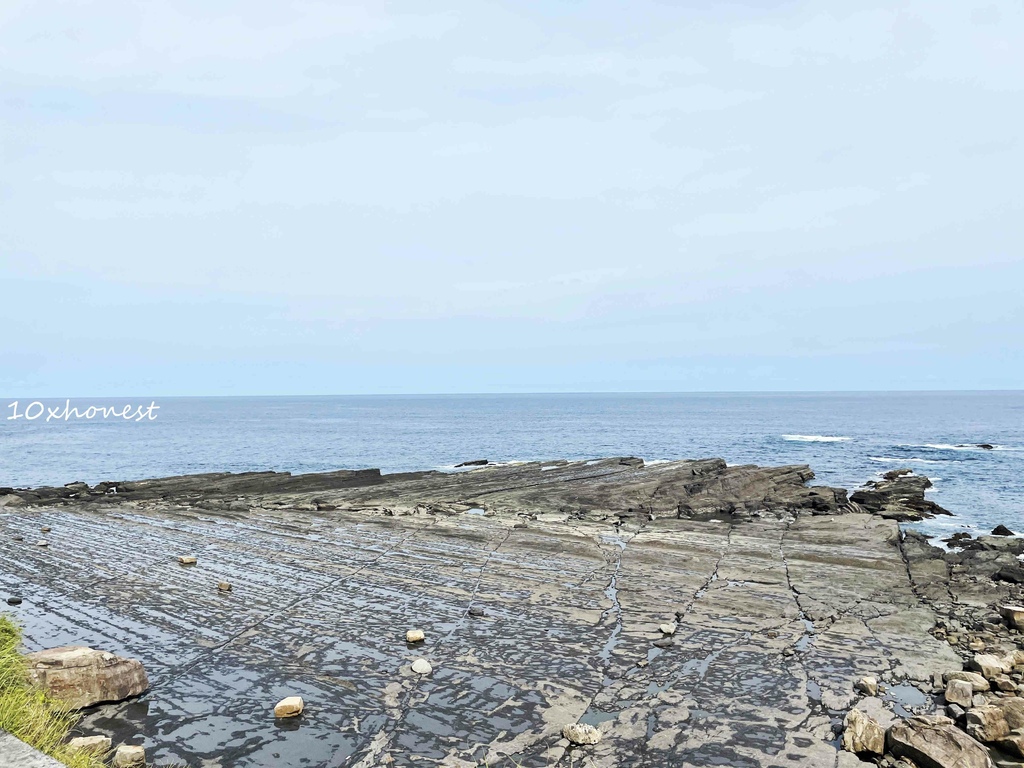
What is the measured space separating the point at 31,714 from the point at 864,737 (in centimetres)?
1002

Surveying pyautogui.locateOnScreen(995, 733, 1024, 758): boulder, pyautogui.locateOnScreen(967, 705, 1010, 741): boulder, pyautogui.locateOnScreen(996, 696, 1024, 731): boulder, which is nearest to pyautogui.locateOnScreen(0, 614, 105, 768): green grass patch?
pyautogui.locateOnScreen(967, 705, 1010, 741): boulder

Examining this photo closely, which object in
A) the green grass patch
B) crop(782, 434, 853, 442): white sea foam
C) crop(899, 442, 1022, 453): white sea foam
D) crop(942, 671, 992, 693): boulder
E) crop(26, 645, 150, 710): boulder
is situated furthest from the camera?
crop(782, 434, 853, 442): white sea foam

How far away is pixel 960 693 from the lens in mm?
9828

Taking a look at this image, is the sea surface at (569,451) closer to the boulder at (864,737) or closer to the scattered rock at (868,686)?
the scattered rock at (868,686)

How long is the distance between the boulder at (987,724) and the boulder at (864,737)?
3.99 feet

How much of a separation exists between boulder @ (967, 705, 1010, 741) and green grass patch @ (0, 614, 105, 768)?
10636 millimetres

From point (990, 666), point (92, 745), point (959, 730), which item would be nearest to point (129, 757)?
point (92, 745)

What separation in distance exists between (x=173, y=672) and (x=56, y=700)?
2058 mm

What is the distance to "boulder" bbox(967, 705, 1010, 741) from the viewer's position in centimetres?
866

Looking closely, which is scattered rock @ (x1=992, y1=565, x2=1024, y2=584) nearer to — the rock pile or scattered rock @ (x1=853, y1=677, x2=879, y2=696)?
the rock pile

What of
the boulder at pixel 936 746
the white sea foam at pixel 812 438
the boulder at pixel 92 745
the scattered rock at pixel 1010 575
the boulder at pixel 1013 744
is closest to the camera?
the boulder at pixel 936 746

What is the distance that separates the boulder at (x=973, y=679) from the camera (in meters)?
10.2

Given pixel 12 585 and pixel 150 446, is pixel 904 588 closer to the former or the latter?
pixel 12 585

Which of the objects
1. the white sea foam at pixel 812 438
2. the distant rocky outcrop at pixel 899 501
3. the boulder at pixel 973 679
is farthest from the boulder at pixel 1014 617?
the white sea foam at pixel 812 438
